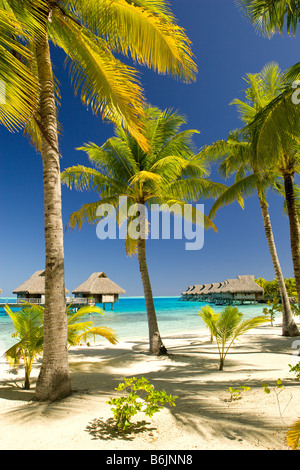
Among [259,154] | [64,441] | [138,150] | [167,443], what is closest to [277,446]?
[167,443]

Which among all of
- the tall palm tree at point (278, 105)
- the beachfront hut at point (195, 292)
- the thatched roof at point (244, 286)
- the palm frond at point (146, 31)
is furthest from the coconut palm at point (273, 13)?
the beachfront hut at point (195, 292)

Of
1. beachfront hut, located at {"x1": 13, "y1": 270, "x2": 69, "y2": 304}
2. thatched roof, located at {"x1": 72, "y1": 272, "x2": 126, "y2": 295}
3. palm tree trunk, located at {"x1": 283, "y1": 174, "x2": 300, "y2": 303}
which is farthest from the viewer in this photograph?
thatched roof, located at {"x1": 72, "y1": 272, "x2": 126, "y2": 295}

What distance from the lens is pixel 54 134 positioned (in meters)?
4.84

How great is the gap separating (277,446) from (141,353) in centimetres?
691

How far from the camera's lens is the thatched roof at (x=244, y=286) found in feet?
142

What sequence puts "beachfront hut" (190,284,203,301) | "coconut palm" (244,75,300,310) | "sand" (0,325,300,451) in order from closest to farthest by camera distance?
"sand" (0,325,300,451) → "coconut palm" (244,75,300,310) → "beachfront hut" (190,284,203,301)

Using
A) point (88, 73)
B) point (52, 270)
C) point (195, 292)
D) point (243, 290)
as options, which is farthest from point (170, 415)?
point (195, 292)

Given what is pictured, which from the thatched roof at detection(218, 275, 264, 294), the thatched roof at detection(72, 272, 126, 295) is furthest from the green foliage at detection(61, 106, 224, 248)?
the thatched roof at detection(218, 275, 264, 294)

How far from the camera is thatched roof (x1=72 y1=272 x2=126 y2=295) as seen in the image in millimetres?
36062

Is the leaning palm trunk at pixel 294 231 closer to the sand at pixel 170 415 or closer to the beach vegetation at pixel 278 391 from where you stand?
the sand at pixel 170 415

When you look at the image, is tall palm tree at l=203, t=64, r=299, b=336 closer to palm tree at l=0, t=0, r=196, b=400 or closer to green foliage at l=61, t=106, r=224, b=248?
green foliage at l=61, t=106, r=224, b=248

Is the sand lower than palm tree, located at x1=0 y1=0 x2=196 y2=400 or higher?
lower

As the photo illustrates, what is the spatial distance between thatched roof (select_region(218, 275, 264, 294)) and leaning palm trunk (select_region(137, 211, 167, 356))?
3735 cm

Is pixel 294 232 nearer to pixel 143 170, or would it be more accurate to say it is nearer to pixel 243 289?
pixel 143 170
